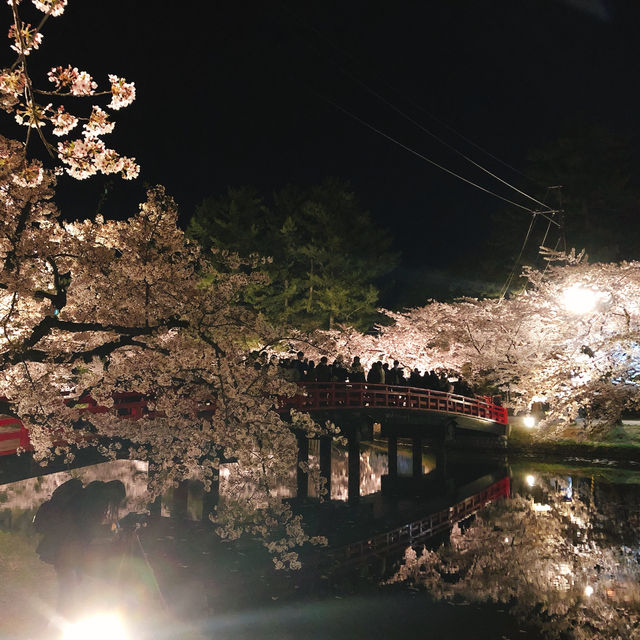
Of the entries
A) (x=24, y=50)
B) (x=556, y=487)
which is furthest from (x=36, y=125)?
(x=556, y=487)

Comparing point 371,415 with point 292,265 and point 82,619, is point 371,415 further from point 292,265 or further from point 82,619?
point 292,265

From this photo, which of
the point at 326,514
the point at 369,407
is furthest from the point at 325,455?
the point at 326,514

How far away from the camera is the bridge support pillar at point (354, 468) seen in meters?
20.3

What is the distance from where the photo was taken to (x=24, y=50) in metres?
4.86

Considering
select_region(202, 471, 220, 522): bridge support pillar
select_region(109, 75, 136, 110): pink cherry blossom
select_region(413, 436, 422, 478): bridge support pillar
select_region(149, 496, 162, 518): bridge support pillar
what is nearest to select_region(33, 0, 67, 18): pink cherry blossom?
select_region(109, 75, 136, 110): pink cherry blossom

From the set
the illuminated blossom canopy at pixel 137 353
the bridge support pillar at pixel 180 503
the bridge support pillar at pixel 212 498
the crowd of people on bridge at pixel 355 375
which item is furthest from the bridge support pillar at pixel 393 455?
the illuminated blossom canopy at pixel 137 353

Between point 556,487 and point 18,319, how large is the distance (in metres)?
18.0

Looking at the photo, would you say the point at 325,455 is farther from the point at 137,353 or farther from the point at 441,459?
the point at 137,353

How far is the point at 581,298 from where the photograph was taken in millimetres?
24188

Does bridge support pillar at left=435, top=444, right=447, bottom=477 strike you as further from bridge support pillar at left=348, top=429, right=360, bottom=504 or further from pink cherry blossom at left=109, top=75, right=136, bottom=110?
pink cherry blossom at left=109, top=75, right=136, bottom=110

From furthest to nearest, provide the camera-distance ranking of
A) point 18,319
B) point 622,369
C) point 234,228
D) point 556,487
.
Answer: point 234,228 < point 622,369 < point 556,487 < point 18,319

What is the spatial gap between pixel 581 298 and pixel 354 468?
36.9ft

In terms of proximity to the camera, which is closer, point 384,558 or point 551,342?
point 384,558

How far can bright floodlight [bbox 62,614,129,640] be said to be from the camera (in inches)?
394
